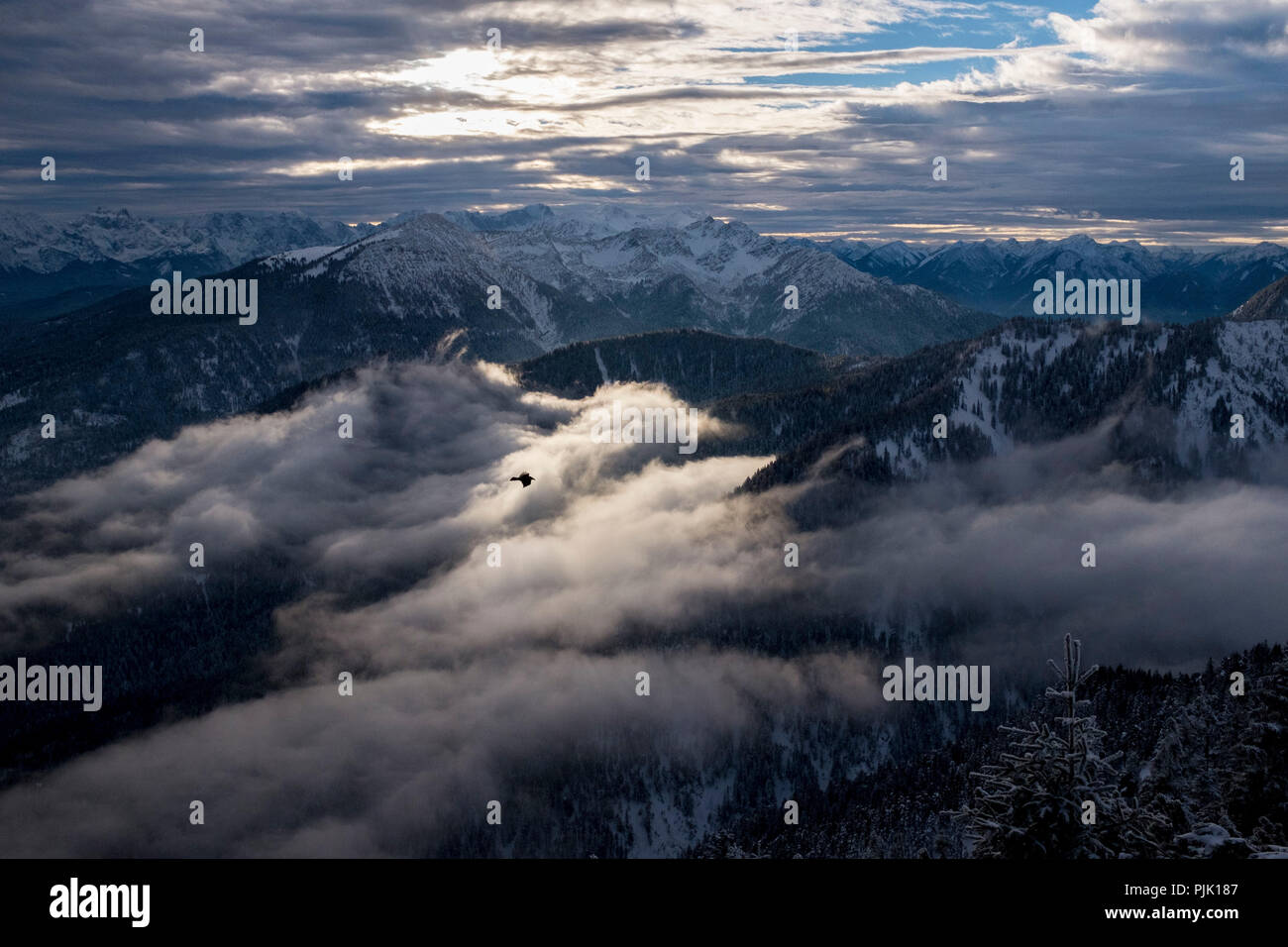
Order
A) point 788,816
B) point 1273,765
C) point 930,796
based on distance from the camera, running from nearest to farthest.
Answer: point 1273,765, point 930,796, point 788,816
